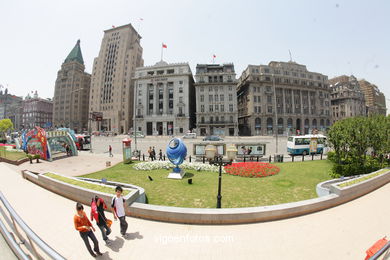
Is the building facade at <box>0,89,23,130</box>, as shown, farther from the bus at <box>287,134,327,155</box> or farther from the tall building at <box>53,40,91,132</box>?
the bus at <box>287,134,327,155</box>

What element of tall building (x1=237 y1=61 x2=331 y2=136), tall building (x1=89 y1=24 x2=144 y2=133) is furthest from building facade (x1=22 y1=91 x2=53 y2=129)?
tall building (x1=237 y1=61 x2=331 y2=136)

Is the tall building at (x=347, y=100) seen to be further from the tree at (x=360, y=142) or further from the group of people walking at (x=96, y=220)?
the group of people walking at (x=96, y=220)

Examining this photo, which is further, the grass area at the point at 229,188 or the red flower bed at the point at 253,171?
the red flower bed at the point at 253,171

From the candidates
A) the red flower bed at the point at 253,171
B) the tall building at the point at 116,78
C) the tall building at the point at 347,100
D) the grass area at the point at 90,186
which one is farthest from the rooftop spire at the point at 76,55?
the tall building at the point at 347,100

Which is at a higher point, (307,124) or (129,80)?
(129,80)

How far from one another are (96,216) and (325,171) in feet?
49.2

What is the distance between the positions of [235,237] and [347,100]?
101 metres

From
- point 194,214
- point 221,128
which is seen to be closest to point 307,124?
point 221,128

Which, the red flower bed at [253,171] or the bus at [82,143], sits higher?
the bus at [82,143]

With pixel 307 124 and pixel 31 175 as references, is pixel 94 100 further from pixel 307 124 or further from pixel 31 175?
pixel 307 124

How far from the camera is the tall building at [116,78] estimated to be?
233ft

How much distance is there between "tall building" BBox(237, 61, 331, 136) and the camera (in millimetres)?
55344

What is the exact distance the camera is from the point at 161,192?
8.45 metres

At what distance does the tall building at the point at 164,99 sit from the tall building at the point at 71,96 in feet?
155
